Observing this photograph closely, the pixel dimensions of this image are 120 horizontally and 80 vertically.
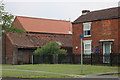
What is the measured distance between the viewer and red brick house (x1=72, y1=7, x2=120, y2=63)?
3262 cm

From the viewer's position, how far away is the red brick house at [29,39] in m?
44.1

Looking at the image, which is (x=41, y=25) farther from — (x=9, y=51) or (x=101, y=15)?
(x=101, y=15)

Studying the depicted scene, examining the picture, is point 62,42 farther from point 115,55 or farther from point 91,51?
point 115,55

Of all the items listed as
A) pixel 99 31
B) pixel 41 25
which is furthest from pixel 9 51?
pixel 41 25

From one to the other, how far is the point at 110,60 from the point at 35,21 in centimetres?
3462

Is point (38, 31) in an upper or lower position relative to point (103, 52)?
upper

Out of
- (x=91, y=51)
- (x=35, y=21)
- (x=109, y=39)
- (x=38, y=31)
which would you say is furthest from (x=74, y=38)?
(x=35, y=21)

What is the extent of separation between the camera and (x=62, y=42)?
5003 centimetres

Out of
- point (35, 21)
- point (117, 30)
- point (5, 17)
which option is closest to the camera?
point (117, 30)

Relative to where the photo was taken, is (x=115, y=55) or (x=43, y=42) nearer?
(x=115, y=55)

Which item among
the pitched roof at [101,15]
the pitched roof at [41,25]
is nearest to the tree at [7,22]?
the pitched roof at [41,25]

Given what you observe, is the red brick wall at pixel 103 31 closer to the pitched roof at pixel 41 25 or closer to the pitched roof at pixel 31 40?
the pitched roof at pixel 31 40

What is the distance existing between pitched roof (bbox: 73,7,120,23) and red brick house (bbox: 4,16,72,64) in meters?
11.3

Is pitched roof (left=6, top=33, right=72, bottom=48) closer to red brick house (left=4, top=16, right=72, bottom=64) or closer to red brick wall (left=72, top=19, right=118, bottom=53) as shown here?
red brick house (left=4, top=16, right=72, bottom=64)
